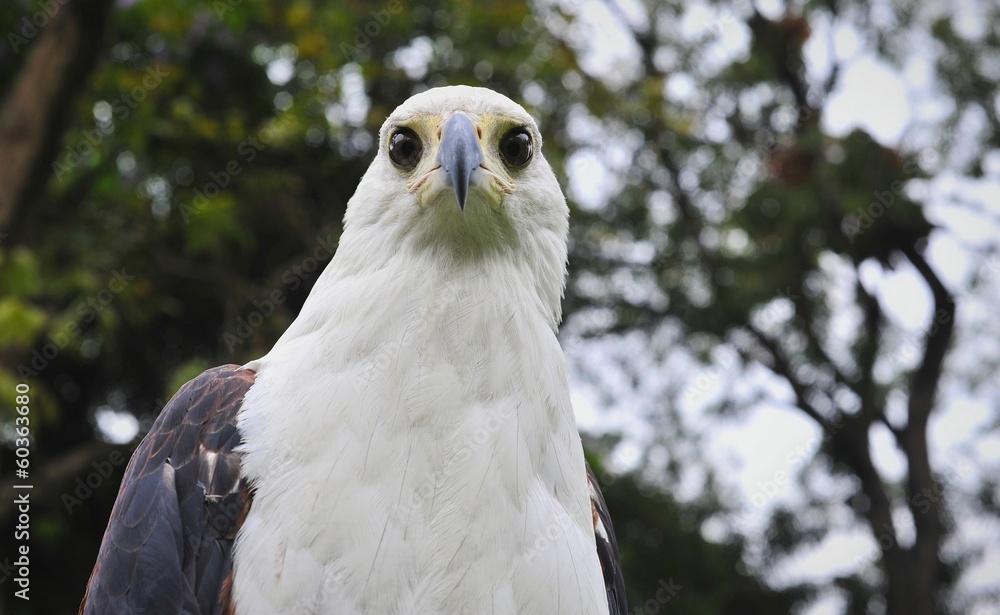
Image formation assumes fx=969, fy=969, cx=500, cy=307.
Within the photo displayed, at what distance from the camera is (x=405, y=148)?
3287mm

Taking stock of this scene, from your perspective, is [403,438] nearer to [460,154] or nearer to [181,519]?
[181,519]

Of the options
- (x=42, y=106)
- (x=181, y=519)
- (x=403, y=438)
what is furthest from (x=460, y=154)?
(x=42, y=106)

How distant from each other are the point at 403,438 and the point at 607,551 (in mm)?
1189

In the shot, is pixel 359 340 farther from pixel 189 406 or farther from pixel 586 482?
pixel 586 482

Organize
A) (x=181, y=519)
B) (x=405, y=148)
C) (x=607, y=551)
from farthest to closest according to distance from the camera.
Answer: (x=607, y=551), (x=405, y=148), (x=181, y=519)

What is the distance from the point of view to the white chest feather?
2723 mm

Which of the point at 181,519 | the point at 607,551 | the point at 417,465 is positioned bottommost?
the point at 607,551

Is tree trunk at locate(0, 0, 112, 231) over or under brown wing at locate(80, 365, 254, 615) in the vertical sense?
over

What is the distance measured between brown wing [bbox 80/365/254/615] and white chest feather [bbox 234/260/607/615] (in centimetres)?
7

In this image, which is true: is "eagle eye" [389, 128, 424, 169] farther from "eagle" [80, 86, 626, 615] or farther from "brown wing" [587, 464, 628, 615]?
"brown wing" [587, 464, 628, 615]

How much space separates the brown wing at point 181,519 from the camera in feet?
9.48

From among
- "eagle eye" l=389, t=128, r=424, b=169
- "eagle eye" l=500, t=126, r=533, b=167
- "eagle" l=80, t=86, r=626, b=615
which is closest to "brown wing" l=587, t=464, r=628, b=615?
"eagle" l=80, t=86, r=626, b=615

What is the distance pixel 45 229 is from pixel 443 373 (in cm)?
727

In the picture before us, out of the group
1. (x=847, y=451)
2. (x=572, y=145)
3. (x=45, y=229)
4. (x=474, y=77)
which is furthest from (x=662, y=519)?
(x=45, y=229)
